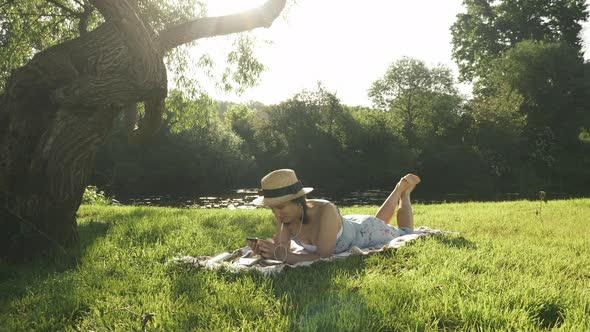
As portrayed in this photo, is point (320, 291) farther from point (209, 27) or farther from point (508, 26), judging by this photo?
point (508, 26)

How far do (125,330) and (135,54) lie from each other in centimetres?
358

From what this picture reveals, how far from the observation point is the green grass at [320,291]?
8.33 ft

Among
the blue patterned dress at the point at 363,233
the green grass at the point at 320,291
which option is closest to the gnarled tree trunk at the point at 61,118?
the green grass at the point at 320,291

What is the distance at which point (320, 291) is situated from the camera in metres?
3.10

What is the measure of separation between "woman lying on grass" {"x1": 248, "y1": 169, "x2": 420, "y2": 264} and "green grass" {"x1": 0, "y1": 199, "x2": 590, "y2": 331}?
1.15ft

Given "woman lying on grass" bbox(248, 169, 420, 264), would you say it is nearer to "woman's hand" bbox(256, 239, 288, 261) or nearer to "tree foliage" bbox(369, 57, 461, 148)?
"woman's hand" bbox(256, 239, 288, 261)

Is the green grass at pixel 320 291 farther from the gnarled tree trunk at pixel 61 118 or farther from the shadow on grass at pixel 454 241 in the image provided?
the gnarled tree trunk at pixel 61 118

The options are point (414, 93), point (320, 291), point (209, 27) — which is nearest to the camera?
point (320, 291)

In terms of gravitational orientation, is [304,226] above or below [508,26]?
below

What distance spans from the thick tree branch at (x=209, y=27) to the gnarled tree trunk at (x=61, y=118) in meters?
0.90

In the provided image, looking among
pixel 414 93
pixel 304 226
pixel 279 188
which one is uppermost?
pixel 414 93

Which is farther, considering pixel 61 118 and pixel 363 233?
pixel 363 233

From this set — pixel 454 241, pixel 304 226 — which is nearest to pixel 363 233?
pixel 304 226

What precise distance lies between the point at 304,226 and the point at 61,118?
3.19 meters
